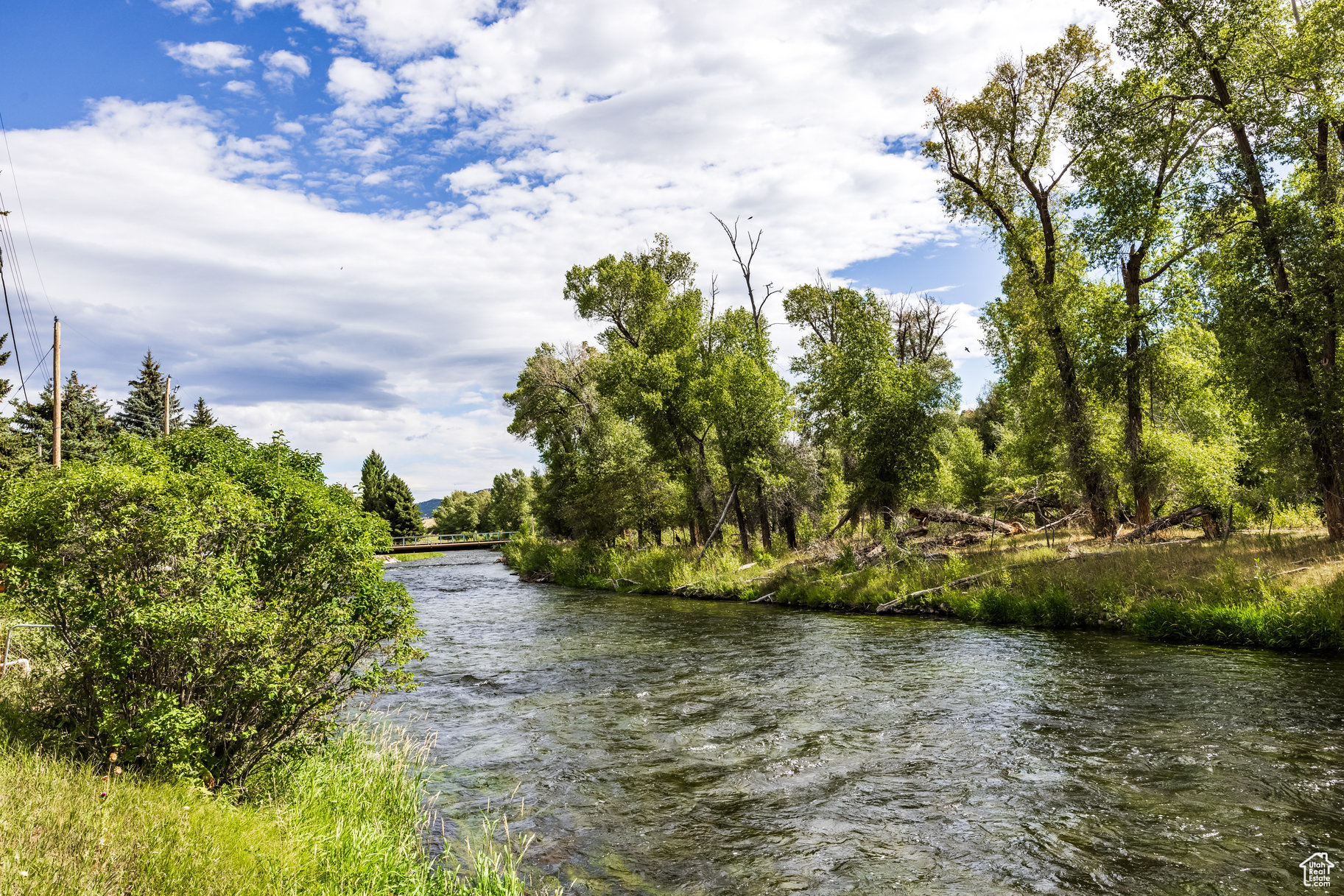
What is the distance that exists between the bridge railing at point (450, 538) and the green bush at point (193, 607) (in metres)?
85.0

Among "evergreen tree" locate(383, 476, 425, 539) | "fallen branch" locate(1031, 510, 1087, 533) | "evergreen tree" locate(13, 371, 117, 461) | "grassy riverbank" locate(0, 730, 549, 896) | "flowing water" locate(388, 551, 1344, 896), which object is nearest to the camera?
"grassy riverbank" locate(0, 730, 549, 896)

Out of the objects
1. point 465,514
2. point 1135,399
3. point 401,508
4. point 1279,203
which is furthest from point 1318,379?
point 465,514

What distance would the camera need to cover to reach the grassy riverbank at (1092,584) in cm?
1455

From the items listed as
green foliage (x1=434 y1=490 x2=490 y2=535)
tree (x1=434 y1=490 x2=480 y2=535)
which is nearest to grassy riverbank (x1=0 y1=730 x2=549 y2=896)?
green foliage (x1=434 y1=490 x2=490 y2=535)

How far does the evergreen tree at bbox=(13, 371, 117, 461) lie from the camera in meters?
44.1

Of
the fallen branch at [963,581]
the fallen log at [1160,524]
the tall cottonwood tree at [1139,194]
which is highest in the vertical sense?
the tall cottonwood tree at [1139,194]

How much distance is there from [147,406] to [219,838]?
69.4 meters

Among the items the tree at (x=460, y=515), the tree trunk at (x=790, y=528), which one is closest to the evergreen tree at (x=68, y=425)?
the tree trunk at (x=790, y=528)

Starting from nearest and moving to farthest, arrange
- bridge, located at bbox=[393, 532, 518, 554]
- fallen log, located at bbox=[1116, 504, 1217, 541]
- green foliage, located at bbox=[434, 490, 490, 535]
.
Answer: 1. fallen log, located at bbox=[1116, 504, 1217, 541]
2. bridge, located at bbox=[393, 532, 518, 554]
3. green foliage, located at bbox=[434, 490, 490, 535]

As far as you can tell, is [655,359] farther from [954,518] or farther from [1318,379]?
[1318,379]

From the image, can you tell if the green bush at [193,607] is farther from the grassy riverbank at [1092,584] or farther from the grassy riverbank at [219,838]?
the grassy riverbank at [1092,584]

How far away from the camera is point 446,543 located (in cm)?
9344

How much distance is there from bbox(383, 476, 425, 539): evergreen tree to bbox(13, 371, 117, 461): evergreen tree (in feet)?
156

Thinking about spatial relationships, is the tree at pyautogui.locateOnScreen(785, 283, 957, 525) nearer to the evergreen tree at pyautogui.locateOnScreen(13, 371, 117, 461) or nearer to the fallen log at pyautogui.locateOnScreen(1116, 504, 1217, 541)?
the fallen log at pyautogui.locateOnScreen(1116, 504, 1217, 541)
